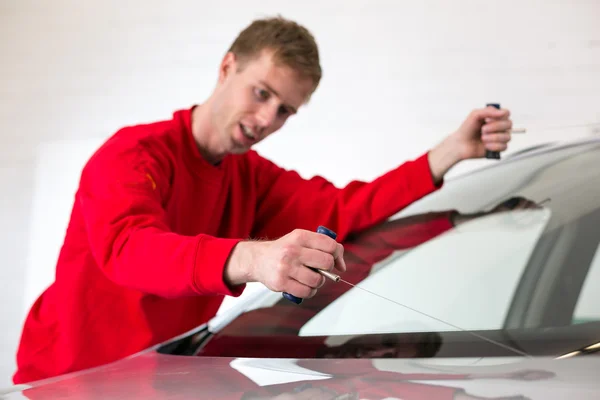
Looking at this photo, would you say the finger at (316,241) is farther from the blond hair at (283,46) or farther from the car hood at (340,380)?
the blond hair at (283,46)

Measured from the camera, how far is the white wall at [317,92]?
2283 millimetres

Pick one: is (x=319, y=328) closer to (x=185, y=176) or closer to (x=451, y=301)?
(x=451, y=301)

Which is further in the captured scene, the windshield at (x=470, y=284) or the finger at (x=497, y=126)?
the finger at (x=497, y=126)

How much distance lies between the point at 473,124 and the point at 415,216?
0.76ft

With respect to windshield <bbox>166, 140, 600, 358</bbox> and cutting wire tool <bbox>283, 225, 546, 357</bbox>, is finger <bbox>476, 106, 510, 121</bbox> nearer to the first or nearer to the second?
windshield <bbox>166, 140, 600, 358</bbox>

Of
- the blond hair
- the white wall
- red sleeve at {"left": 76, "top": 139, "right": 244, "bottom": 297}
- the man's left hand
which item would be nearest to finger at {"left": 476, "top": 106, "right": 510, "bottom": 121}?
the man's left hand

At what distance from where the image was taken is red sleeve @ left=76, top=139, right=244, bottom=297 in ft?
2.58

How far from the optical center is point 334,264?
0.70 m

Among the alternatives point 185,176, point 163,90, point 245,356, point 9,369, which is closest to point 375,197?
point 185,176

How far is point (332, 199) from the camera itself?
51.7 inches

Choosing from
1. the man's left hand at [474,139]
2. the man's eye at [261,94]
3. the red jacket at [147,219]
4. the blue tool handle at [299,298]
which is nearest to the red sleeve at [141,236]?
the red jacket at [147,219]

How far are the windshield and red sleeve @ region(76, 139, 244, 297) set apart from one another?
16 centimetres

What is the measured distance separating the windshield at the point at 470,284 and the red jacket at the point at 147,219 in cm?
13

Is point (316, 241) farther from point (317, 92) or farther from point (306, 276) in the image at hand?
point (317, 92)
